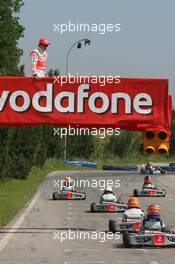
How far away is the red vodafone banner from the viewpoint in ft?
62.3

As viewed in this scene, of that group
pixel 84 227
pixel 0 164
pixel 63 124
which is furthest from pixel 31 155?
pixel 63 124

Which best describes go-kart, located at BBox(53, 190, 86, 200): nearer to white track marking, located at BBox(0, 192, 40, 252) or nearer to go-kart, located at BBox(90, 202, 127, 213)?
white track marking, located at BBox(0, 192, 40, 252)

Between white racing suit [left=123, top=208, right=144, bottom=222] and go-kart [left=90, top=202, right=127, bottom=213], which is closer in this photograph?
white racing suit [left=123, top=208, right=144, bottom=222]

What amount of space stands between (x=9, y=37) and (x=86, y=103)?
31.1 m

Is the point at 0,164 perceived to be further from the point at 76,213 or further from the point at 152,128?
the point at 152,128

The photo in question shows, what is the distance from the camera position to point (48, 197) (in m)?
38.8

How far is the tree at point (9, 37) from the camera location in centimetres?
4919

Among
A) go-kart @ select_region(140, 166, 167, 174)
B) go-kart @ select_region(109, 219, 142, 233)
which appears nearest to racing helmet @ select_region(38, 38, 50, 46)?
go-kart @ select_region(109, 219, 142, 233)

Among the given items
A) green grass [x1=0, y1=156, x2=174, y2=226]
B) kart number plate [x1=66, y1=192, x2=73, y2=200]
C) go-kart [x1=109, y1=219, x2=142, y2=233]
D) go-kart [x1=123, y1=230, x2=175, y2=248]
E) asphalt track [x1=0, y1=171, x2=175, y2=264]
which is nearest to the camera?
asphalt track [x1=0, y1=171, x2=175, y2=264]

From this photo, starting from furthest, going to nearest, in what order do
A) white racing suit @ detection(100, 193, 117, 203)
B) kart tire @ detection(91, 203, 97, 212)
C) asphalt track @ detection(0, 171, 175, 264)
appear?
white racing suit @ detection(100, 193, 117, 203), kart tire @ detection(91, 203, 97, 212), asphalt track @ detection(0, 171, 175, 264)

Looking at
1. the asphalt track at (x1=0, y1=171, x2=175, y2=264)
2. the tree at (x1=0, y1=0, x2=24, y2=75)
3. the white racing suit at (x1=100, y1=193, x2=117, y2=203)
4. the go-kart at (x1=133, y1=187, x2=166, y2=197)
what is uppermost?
the tree at (x1=0, y1=0, x2=24, y2=75)

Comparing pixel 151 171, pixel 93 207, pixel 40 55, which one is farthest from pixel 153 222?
pixel 151 171

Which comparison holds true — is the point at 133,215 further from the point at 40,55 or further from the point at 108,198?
the point at 108,198

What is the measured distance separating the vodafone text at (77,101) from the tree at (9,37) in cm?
2818
